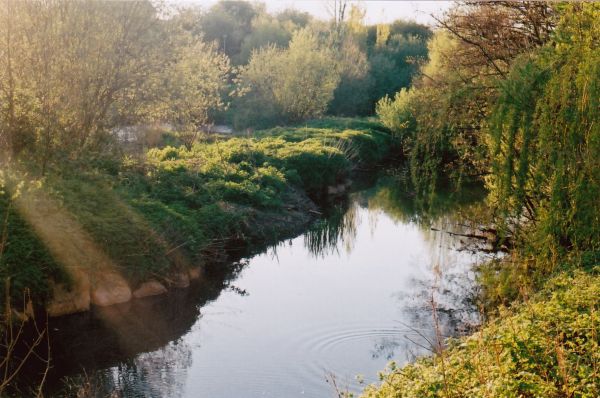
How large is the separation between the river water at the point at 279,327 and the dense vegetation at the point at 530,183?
2.60 feet

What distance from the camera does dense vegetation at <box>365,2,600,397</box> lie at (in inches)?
241

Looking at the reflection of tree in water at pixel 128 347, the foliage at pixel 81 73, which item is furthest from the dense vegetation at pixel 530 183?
the foliage at pixel 81 73

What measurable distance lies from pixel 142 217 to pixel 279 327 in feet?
13.3

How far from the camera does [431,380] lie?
6.11m

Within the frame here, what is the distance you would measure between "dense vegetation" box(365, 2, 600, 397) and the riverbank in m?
4.65

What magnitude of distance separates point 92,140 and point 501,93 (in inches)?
412

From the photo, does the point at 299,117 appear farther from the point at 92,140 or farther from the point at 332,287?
the point at 332,287

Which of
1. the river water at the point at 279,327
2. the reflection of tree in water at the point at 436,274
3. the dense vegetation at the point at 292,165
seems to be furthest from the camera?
the reflection of tree in water at the point at 436,274

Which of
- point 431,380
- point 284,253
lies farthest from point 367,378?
point 284,253

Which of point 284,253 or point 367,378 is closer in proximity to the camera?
point 367,378

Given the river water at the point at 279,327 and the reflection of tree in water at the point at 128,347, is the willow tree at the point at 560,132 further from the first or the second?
the reflection of tree in water at the point at 128,347

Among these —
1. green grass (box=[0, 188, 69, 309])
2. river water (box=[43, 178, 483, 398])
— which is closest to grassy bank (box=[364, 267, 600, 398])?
river water (box=[43, 178, 483, 398])

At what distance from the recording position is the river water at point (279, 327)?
32.0 feet

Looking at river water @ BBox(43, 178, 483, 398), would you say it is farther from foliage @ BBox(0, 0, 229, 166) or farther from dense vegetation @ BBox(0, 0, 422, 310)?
foliage @ BBox(0, 0, 229, 166)
